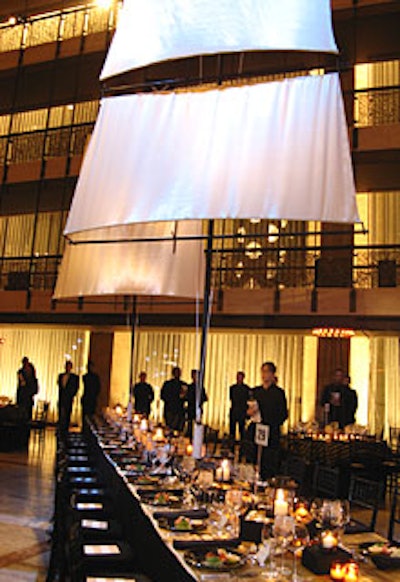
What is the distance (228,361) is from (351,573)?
45.9ft

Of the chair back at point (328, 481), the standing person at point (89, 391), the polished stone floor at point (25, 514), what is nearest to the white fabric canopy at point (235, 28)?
the chair back at point (328, 481)

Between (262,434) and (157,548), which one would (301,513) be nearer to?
(262,434)

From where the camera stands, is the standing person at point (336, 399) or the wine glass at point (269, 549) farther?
the standing person at point (336, 399)

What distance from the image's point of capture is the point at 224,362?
16875 mm

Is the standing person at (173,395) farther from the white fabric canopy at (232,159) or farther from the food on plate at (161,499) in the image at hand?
the white fabric canopy at (232,159)

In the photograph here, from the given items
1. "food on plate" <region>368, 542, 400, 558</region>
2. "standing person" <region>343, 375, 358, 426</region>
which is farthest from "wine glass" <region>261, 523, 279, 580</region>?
"standing person" <region>343, 375, 358, 426</region>

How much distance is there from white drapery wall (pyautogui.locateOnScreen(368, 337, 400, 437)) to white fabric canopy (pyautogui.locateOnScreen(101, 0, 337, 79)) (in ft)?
38.3

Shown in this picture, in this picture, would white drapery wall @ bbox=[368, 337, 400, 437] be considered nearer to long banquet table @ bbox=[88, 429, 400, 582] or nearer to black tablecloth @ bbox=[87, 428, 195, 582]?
black tablecloth @ bbox=[87, 428, 195, 582]

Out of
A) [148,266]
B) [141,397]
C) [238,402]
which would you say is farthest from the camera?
[141,397]

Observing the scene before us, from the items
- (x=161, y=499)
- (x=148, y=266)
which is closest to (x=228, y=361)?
(x=148, y=266)

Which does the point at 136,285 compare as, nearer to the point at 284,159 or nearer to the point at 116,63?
the point at 116,63

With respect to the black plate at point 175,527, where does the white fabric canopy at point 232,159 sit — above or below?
above

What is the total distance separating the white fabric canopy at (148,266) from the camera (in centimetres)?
690

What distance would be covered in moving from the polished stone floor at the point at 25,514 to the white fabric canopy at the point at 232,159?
2.87m
